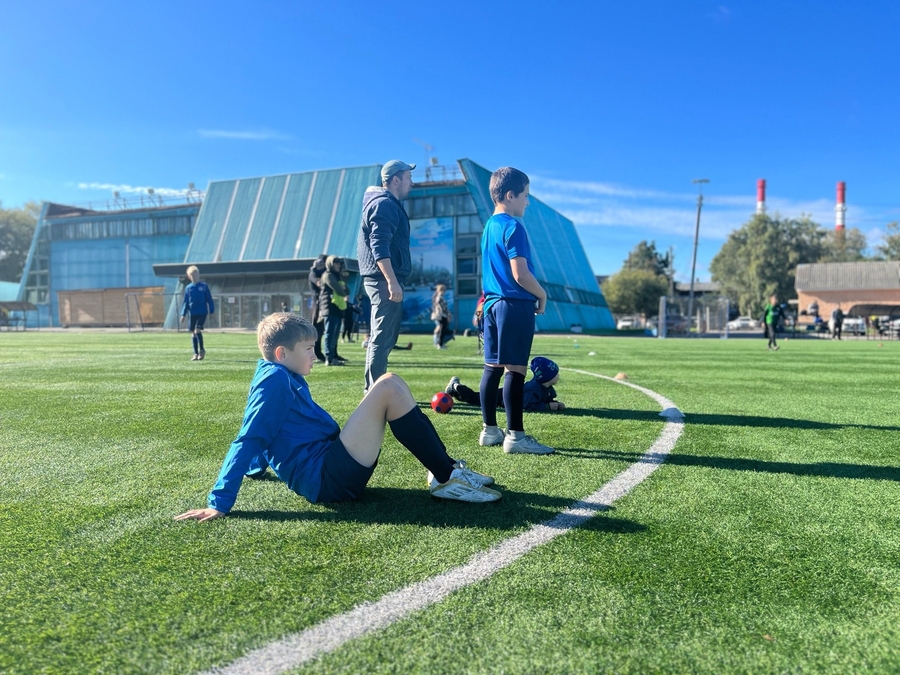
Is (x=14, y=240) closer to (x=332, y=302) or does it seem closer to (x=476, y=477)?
(x=332, y=302)

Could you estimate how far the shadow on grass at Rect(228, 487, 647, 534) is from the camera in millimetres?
2598

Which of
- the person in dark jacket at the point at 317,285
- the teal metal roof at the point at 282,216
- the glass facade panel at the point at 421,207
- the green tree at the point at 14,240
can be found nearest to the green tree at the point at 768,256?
the glass facade panel at the point at 421,207

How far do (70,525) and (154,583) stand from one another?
88 cm

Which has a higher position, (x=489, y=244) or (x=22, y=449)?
(x=489, y=244)

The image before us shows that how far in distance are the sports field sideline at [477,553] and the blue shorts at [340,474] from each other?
4.2 inches

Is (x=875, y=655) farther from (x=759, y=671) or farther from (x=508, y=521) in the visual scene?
(x=508, y=521)

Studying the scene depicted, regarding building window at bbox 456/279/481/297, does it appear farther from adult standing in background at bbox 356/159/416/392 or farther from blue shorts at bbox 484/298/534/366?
blue shorts at bbox 484/298/534/366

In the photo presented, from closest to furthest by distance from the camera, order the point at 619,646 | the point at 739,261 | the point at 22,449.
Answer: the point at 619,646 < the point at 22,449 < the point at 739,261

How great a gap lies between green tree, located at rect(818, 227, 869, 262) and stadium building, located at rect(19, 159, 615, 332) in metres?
36.2

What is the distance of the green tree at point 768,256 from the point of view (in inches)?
2576

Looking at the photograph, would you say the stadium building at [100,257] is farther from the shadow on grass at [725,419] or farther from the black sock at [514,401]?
the black sock at [514,401]

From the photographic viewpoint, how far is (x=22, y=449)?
4062mm

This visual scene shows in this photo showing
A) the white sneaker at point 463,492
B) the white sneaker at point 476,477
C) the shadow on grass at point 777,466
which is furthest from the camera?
the shadow on grass at point 777,466

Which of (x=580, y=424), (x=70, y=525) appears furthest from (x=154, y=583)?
(x=580, y=424)
